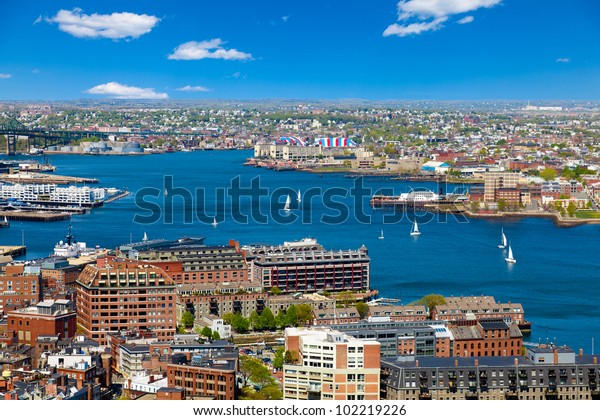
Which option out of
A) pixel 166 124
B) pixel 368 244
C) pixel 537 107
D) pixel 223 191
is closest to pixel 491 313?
pixel 368 244

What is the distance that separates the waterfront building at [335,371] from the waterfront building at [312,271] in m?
4.03

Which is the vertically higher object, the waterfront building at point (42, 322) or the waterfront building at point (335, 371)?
the waterfront building at point (335, 371)

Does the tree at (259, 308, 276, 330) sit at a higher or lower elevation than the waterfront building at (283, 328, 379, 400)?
lower

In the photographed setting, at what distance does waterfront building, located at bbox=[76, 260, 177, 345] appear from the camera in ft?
22.2

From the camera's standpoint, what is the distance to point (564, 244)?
12461mm

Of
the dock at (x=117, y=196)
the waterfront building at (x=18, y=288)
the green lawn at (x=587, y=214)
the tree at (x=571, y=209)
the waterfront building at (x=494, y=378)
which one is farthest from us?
the dock at (x=117, y=196)

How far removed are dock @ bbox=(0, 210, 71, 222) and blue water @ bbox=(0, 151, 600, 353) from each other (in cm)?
26

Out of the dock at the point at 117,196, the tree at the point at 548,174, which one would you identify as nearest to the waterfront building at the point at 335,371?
the dock at the point at 117,196

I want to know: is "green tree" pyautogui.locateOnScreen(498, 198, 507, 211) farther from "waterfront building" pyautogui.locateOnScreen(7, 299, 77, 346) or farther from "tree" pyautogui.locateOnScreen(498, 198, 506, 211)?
"waterfront building" pyautogui.locateOnScreen(7, 299, 77, 346)

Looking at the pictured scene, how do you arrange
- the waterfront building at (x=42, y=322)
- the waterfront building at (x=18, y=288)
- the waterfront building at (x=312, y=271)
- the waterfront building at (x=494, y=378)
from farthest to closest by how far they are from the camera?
the waterfront building at (x=312, y=271)
the waterfront building at (x=18, y=288)
the waterfront building at (x=42, y=322)
the waterfront building at (x=494, y=378)

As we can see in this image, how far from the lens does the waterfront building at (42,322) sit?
6.27 meters

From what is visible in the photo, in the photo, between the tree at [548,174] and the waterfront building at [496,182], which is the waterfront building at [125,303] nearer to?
the waterfront building at [496,182]

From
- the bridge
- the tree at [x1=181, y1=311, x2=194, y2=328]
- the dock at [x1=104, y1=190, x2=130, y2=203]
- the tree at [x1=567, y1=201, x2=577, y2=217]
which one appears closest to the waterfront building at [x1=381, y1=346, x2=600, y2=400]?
the tree at [x1=181, y1=311, x2=194, y2=328]
